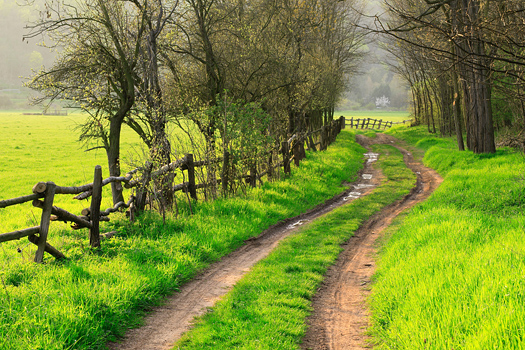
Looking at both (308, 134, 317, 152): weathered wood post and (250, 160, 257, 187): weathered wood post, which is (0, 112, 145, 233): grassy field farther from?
(308, 134, 317, 152): weathered wood post

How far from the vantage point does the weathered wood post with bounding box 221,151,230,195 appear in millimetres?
12328

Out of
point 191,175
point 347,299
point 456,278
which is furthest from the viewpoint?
point 191,175

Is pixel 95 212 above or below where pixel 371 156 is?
above

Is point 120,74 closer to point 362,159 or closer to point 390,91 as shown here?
point 362,159

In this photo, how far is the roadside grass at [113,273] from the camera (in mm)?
4789

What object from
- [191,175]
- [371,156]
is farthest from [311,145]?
[191,175]

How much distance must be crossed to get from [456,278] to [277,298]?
2.71 meters

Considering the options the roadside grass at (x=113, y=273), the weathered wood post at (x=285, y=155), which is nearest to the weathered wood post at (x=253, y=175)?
the roadside grass at (x=113, y=273)

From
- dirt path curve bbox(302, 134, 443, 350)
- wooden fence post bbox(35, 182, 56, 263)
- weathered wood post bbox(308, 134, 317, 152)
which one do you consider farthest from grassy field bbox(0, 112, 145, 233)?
weathered wood post bbox(308, 134, 317, 152)

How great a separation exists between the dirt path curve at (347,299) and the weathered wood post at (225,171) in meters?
4.60

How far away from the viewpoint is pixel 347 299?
6.34 metres

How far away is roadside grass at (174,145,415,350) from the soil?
0.66 ft

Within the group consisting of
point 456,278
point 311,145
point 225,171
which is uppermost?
point 311,145

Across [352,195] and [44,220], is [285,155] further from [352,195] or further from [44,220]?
[44,220]
